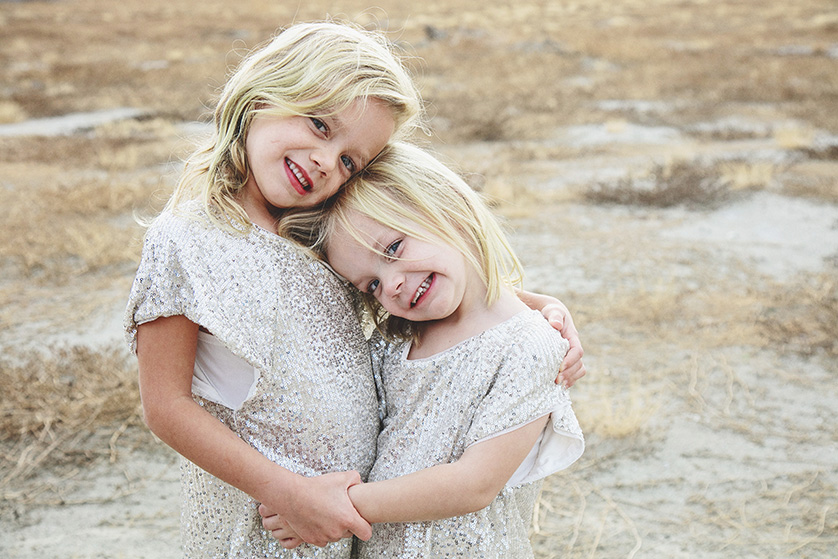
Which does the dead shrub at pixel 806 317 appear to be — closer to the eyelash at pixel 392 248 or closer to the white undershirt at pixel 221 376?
the eyelash at pixel 392 248

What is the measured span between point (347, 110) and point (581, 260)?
4101mm

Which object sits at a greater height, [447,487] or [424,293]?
[424,293]

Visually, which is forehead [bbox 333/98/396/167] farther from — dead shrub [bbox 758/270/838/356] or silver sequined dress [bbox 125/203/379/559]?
dead shrub [bbox 758/270/838/356]

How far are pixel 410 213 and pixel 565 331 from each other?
48 cm

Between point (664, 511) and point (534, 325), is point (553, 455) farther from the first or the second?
point (664, 511)

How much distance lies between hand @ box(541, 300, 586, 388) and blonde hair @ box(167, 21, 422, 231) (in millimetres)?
589

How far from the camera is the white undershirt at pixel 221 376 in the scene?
1586mm

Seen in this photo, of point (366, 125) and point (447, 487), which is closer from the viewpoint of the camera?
point (447, 487)

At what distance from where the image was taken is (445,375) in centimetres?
161

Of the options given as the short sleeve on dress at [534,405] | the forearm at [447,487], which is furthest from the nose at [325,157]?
the forearm at [447,487]

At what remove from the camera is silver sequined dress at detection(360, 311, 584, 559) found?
1.55 meters

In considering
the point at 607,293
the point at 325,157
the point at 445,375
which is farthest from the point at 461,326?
the point at 607,293

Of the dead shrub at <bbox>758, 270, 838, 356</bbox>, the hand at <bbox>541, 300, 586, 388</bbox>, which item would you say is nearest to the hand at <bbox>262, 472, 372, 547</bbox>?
the hand at <bbox>541, 300, 586, 388</bbox>

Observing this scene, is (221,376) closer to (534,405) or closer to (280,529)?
(280,529)
